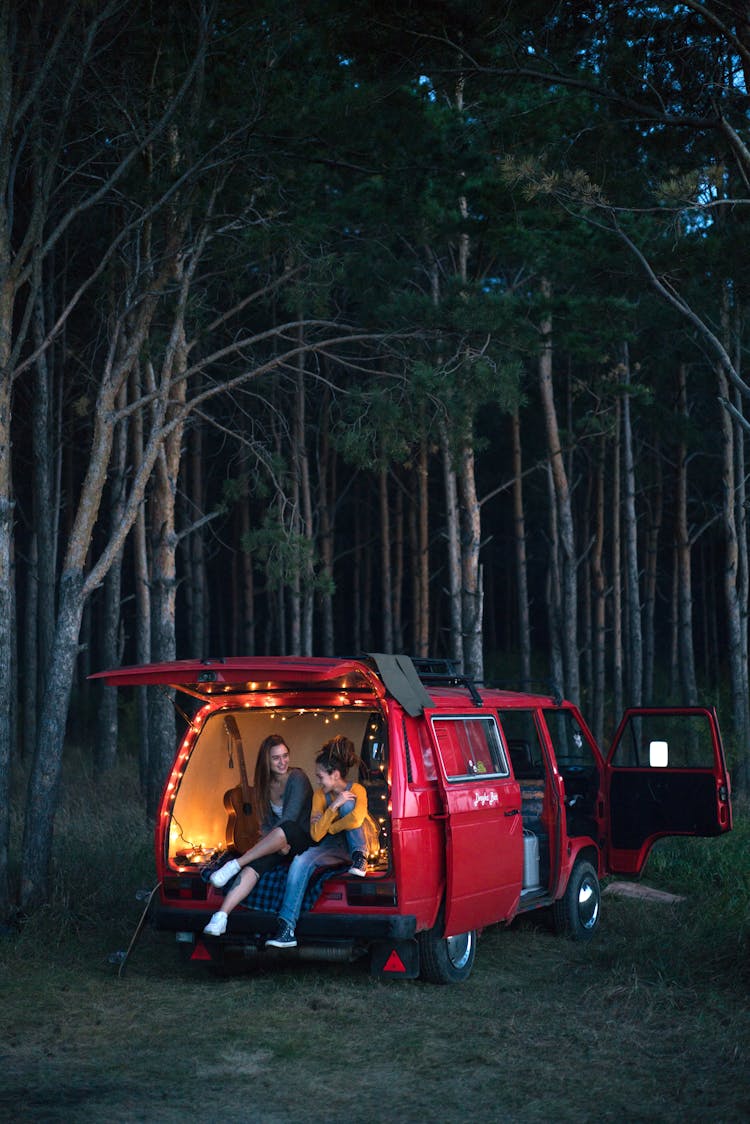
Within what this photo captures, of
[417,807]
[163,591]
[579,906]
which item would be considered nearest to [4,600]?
[417,807]

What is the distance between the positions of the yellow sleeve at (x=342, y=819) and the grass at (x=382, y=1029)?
1024 millimetres

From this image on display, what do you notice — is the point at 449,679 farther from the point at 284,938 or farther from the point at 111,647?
the point at 111,647

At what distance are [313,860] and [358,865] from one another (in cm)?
30

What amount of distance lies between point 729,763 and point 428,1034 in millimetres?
17117

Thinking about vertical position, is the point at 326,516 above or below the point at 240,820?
above

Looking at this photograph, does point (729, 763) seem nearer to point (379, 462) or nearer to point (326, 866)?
point (379, 462)

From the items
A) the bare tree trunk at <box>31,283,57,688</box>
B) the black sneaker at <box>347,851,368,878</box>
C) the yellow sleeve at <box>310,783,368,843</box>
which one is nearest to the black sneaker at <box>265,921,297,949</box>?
the black sneaker at <box>347,851,368,878</box>

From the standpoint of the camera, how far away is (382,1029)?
309 inches

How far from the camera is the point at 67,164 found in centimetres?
1440

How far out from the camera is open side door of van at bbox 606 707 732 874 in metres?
11.4

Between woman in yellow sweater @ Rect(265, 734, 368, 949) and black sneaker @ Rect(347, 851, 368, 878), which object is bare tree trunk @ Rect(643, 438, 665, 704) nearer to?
woman in yellow sweater @ Rect(265, 734, 368, 949)

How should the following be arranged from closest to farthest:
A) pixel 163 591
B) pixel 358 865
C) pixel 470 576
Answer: pixel 358 865 → pixel 163 591 → pixel 470 576

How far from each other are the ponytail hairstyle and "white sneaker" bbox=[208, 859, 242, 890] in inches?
35.0

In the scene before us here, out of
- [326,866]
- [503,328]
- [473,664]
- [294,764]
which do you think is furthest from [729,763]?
[326,866]
